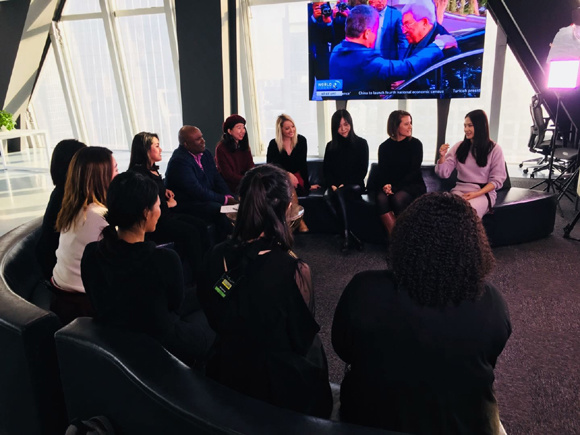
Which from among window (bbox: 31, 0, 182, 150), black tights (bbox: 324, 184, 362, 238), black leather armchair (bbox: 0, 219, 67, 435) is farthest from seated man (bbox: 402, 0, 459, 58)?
black leather armchair (bbox: 0, 219, 67, 435)

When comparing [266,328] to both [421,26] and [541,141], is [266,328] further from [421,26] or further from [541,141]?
[541,141]

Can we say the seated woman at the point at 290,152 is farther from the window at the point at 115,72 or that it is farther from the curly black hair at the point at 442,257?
the window at the point at 115,72

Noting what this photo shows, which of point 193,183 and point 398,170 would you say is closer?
point 193,183

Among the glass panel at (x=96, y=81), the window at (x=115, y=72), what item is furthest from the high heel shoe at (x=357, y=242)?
the glass panel at (x=96, y=81)

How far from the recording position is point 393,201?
4082mm

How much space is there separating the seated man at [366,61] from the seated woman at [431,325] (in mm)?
5136

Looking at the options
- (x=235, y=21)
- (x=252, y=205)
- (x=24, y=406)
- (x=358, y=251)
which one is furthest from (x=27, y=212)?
(x=252, y=205)

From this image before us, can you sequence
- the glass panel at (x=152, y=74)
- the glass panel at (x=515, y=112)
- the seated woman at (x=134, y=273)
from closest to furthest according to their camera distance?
the seated woman at (x=134, y=273) → the glass panel at (x=515, y=112) → the glass panel at (x=152, y=74)

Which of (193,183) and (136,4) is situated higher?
(136,4)

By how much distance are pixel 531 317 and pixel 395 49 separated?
413cm

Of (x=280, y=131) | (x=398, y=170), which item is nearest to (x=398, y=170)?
(x=398, y=170)

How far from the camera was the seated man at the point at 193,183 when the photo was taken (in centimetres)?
379

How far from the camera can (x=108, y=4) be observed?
8469 mm

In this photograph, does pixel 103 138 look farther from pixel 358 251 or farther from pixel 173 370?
pixel 173 370
